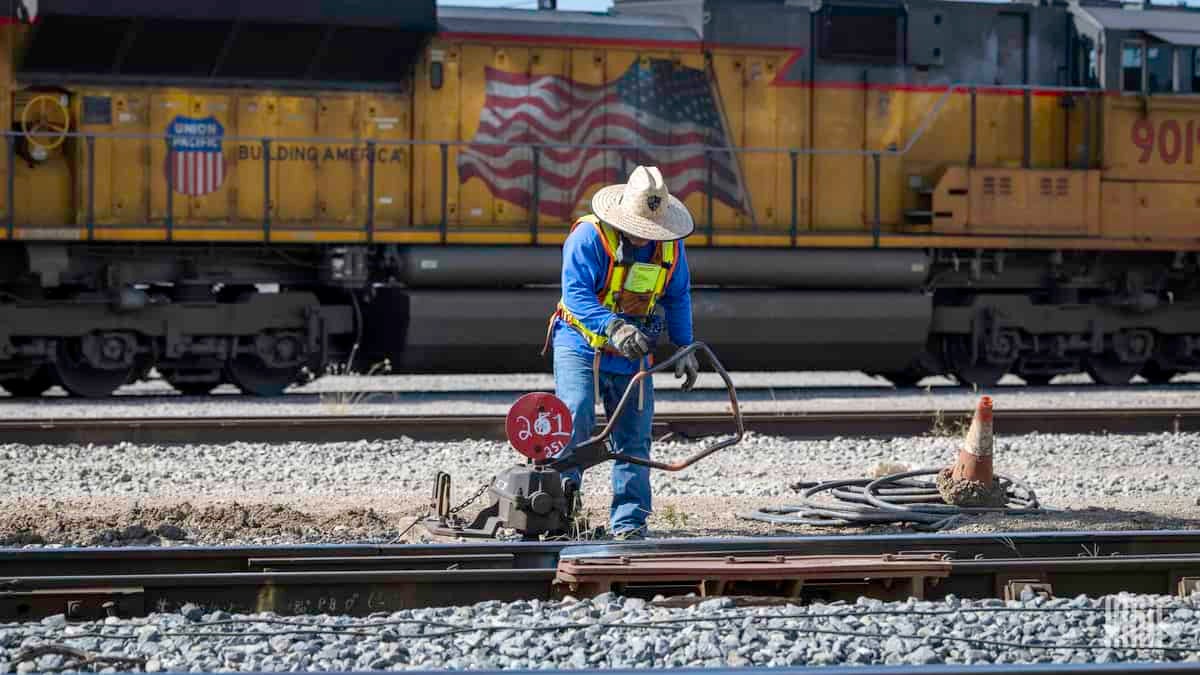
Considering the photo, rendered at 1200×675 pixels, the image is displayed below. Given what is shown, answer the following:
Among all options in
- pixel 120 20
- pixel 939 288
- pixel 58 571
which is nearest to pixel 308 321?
pixel 120 20

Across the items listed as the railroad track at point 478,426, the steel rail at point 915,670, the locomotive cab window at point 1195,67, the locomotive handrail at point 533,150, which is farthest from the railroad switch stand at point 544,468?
the locomotive cab window at point 1195,67

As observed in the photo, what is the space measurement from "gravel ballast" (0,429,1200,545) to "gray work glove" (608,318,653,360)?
3.51 feet

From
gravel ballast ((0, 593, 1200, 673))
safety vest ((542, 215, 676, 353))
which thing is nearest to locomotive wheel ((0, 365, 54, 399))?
safety vest ((542, 215, 676, 353))

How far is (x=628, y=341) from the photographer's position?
6160mm

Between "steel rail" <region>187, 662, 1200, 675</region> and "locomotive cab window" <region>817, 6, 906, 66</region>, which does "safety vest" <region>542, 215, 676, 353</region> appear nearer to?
"steel rail" <region>187, 662, 1200, 675</region>

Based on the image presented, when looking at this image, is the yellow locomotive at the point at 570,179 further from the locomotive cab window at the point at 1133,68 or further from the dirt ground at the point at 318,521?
the dirt ground at the point at 318,521

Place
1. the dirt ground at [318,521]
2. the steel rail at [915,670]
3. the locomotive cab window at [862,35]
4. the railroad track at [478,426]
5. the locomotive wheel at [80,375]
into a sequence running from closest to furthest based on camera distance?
the steel rail at [915,670]
the dirt ground at [318,521]
the railroad track at [478,426]
the locomotive wheel at [80,375]
the locomotive cab window at [862,35]

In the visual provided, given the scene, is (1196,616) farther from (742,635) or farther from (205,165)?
(205,165)

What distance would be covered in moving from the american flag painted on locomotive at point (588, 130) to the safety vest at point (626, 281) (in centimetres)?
773

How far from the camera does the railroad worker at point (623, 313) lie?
20.9 feet

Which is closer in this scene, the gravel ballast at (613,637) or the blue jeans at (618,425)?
the gravel ballast at (613,637)

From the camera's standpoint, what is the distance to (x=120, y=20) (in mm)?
12906

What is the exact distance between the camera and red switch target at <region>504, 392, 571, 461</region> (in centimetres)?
616

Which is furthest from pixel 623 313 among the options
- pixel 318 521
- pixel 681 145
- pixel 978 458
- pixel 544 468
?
pixel 681 145
